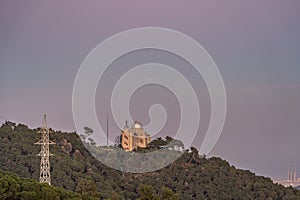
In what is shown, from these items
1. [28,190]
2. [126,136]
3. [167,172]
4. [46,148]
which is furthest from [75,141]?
[28,190]

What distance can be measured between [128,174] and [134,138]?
632 centimetres

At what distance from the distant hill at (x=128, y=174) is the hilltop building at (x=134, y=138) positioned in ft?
9.58

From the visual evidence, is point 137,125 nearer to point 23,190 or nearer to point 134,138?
point 134,138

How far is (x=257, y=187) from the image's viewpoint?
42875 millimetres

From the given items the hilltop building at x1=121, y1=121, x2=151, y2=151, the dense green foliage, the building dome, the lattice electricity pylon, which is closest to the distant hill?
the hilltop building at x1=121, y1=121, x2=151, y2=151

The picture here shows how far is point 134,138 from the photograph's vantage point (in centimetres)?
5028

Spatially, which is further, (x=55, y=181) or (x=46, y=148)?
(x=55, y=181)

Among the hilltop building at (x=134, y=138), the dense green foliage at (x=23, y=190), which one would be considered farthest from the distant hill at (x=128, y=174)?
the dense green foliage at (x=23, y=190)

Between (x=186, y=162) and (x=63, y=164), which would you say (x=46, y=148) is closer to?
(x=63, y=164)

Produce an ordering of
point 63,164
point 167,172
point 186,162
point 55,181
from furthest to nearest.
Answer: point 186,162
point 167,172
point 63,164
point 55,181

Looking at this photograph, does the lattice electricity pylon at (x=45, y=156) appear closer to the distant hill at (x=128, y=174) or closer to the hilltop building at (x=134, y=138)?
the distant hill at (x=128, y=174)

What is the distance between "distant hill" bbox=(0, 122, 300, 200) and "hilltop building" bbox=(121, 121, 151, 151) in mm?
2919

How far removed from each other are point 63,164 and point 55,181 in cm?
370

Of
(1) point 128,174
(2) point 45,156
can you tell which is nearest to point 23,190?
(2) point 45,156
